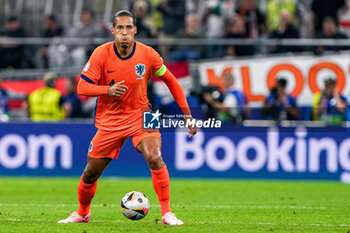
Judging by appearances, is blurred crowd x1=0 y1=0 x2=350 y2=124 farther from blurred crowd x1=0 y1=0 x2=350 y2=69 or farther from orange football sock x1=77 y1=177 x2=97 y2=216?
orange football sock x1=77 y1=177 x2=97 y2=216

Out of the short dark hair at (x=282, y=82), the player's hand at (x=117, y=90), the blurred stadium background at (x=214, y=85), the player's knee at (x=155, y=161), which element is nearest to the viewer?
the player's hand at (x=117, y=90)

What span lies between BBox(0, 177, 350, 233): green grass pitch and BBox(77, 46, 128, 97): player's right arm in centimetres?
143

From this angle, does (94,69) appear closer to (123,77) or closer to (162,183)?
(123,77)

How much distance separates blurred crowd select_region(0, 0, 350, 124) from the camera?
15641 mm

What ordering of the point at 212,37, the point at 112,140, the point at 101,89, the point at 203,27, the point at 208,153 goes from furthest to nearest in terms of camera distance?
the point at 203,27 → the point at 212,37 → the point at 208,153 → the point at 112,140 → the point at 101,89

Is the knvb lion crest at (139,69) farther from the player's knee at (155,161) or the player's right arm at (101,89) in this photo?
the player's knee at (155,161)

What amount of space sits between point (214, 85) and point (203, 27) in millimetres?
2870

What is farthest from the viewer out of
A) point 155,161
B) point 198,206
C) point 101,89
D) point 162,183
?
point 198,206

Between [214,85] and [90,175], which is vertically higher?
[214,85]

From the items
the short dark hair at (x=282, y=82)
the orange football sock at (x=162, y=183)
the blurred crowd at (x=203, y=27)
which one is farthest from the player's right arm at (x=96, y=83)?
the blurred crowd at (x=203, y=27)

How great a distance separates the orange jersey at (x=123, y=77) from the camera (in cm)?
827

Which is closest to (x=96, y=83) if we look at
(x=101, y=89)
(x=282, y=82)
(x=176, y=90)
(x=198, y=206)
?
(x=101, y=89)

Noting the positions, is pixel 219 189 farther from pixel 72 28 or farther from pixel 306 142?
pixel 72 28

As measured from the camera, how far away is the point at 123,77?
827cm
